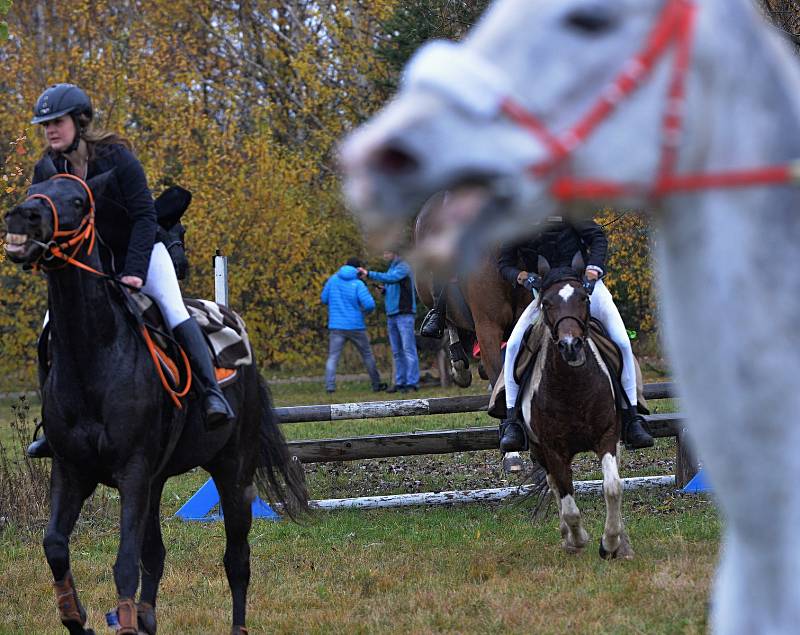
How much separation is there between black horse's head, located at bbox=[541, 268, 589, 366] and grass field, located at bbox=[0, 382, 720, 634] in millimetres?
1373

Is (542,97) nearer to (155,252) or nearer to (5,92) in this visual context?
(155,252)

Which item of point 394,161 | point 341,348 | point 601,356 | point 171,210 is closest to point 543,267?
point 601,356

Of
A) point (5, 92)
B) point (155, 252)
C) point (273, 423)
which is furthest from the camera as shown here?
point (5, 92)

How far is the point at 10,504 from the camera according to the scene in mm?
10023

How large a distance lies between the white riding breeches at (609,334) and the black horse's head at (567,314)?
2.05ft

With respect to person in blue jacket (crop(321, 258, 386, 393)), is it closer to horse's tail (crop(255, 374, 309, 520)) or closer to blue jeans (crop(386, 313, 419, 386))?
blue jeans (crop(386, 313, 419, 386))

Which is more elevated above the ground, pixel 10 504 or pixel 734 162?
pixel 734 162

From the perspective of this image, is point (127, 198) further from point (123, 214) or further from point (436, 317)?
point (436, 317)

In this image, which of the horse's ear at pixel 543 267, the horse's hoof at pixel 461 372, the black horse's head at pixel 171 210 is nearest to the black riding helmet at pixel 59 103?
the black horse's head at pixel 171 210

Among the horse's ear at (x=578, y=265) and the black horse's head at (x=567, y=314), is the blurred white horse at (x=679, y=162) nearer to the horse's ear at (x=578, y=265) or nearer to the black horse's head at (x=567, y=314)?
the black horse's head at (x=567, y=314)

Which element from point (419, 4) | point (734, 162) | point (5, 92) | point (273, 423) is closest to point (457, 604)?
point (273, 423)

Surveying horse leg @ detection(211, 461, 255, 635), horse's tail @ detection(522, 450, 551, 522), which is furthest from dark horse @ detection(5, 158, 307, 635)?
horse's tail @ detection(522, 450, 551, 522)

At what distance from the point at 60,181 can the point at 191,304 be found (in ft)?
5.23

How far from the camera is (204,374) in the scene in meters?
6.43
